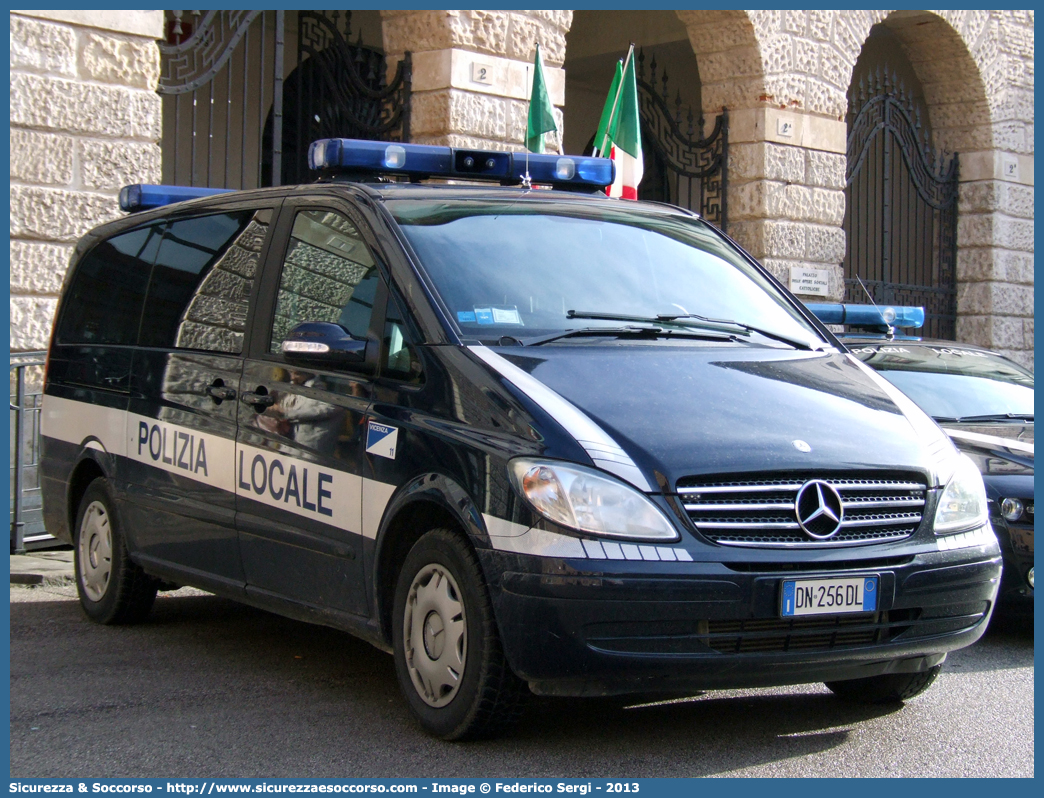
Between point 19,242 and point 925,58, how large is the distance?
39.2 feet

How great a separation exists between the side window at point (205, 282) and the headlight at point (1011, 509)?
3.43 m

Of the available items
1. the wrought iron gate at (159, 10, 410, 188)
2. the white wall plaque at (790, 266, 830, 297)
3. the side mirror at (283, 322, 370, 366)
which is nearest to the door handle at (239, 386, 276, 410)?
the side mirror at (283, 322, 370, 366)

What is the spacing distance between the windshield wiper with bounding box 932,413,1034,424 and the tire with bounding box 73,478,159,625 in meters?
4.03

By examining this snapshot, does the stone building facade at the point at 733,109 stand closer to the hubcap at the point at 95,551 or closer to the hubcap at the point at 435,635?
the hubcap at the point at 95,551

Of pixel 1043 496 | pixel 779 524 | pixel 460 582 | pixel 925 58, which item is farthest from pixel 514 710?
pixel 925 58

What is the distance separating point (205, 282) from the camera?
18.9 feet

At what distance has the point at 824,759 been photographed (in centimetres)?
423

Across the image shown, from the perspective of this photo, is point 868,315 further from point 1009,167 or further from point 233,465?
point 1009,167

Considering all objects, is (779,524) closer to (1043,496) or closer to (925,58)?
(1043,496)

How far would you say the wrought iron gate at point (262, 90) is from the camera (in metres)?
10.9

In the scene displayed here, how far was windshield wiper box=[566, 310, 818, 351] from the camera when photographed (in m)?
4.81

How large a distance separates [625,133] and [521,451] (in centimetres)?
809

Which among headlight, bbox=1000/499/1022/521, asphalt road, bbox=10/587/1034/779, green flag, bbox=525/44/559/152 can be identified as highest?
green flag, bbox=525/44/559/152

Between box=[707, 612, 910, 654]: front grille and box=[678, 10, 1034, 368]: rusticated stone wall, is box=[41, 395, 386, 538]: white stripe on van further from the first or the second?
box=[678, 10, 1034, 368]: rusticated stone wall
